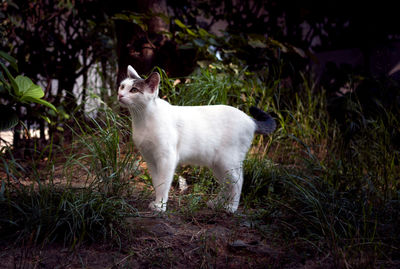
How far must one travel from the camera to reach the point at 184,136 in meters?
2.31

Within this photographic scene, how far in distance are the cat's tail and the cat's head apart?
78 cm

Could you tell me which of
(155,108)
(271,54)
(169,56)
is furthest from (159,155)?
(271,54)

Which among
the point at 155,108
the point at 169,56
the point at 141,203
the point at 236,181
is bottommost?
the point at 141,203

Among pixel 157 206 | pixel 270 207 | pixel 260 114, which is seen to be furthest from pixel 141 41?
pixel 270 207

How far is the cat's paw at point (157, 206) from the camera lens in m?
2.15

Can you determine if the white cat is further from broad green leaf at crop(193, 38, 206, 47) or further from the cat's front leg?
broad green leaf at crop(193, 38, 206, 47)

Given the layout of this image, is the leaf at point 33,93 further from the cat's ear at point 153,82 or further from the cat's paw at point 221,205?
the cat's paw at point 221,205

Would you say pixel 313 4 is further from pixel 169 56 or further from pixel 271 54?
pixel 169 56

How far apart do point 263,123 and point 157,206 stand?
948mm

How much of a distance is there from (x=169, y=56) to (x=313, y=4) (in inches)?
86.6

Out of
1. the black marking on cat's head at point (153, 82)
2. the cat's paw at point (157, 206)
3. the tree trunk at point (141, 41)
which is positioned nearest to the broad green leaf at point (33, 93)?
the black marking on cat's head at point (153, 82)

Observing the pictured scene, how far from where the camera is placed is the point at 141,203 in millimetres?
2314

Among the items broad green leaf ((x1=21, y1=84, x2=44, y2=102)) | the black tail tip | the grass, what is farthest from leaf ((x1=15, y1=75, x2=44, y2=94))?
the black tail tip

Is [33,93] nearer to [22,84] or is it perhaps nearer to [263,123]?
[22,84]
